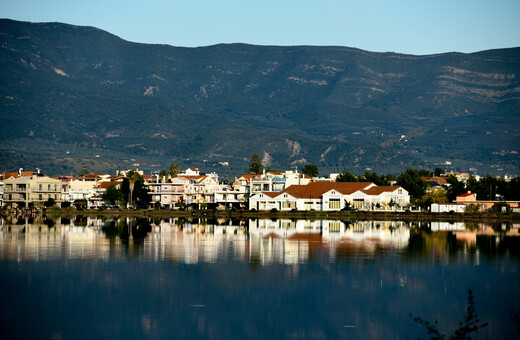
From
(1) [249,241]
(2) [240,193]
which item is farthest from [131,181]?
(1) [249,241]

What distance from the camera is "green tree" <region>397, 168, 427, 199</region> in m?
108

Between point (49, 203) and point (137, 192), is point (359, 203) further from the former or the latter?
point (49, 203)

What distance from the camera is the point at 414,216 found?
88188 millimetres

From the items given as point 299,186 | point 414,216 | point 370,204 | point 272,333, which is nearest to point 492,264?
point 272,333

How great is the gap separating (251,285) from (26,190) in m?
80.3

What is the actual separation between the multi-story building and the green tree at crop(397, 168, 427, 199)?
4762cm

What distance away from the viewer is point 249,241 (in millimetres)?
58375

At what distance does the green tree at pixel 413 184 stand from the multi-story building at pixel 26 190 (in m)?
47.6

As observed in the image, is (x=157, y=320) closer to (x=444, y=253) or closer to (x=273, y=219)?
(x=444, y=253)

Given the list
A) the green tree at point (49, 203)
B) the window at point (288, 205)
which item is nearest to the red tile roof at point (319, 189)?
the window at point (288, 205)

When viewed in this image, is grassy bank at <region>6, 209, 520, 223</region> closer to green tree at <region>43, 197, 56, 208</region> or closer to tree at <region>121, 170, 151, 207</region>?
tree at <region>121, 170, 151, 207</region>

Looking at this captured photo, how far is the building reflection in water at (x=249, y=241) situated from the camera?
163 ft

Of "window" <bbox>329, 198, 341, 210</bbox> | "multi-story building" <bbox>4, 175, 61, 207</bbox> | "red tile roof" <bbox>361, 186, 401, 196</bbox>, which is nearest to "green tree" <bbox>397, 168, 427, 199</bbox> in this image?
"red tile roof" <bbox>361, 186, 401, 196</bbox>

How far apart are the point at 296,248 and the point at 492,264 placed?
12.5 metres
